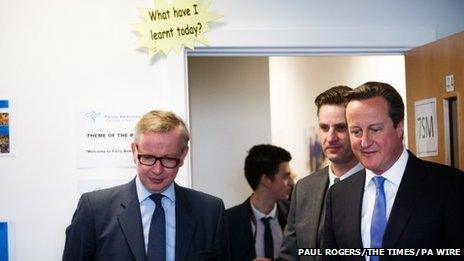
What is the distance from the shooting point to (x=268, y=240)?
3.88 meters

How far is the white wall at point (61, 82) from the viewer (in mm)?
3104

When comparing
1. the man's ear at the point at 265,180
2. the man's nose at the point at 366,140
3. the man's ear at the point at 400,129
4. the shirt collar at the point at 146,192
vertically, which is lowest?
the man's ear at the point at 265,180

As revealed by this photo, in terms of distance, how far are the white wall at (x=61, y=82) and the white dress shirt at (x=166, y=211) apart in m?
0.69

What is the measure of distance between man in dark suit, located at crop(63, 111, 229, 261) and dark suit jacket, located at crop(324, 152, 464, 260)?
523mm

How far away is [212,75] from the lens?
16.1 feet

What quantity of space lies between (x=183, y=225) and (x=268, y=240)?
151 centimetres

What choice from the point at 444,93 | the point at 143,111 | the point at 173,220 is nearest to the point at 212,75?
the point at 143,111

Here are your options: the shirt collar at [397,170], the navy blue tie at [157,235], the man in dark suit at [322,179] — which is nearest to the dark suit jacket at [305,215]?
the man in dark suit at [322,179]

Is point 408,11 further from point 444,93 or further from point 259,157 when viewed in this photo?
point 259,157

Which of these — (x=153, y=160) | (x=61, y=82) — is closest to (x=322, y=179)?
(x=153, y=160)

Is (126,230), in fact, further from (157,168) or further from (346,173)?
(346,173)

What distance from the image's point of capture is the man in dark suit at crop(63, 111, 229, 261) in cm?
238

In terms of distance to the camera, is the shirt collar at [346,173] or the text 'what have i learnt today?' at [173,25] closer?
the shirt collar at [346,173]

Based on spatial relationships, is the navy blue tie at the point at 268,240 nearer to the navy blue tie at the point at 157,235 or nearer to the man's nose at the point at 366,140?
the navy blue tie at the point at 157,235
